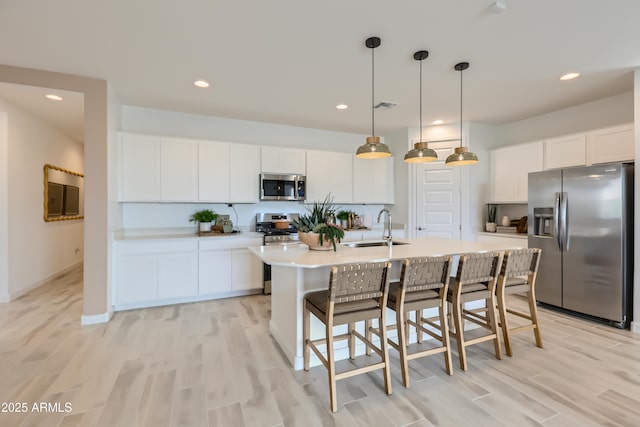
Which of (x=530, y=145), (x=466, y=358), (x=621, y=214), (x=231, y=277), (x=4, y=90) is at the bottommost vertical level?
(x=466, y=358)

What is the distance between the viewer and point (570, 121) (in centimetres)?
409

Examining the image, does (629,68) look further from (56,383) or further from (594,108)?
(56,383)

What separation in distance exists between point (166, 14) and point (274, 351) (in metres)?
2.78

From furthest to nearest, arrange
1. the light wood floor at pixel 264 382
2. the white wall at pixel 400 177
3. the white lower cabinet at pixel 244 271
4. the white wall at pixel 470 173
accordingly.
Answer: the white wall at pixel 400 177, the white wall at pixel 470 173, the white lower cabinet at pixel 244 271, the light wood floor at pixel 264 382

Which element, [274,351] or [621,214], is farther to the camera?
[621,214]

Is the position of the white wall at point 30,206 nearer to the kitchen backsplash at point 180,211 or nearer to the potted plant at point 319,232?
the kitchen backsplash at point 180,211

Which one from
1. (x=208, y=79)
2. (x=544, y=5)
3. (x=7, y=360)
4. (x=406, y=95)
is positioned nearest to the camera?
(x=544, y=5)

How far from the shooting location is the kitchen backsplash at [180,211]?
13.3 ft

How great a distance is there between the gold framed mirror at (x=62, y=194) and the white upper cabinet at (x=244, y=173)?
3.04m

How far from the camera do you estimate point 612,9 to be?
205 centimetres

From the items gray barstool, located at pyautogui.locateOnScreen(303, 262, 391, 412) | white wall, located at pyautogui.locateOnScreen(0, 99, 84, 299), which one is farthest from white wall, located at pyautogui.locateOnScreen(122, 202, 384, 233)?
gray barstool, located at pyautogui.locateOnScreen(303, 262, 391, 412)

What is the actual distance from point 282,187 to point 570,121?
420 centimetres

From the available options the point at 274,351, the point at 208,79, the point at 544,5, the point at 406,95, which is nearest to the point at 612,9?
the point at 544,5

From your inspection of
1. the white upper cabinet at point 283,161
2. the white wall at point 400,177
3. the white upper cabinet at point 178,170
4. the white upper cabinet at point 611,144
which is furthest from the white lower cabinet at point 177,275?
the white upper cabinet at point 611,144
